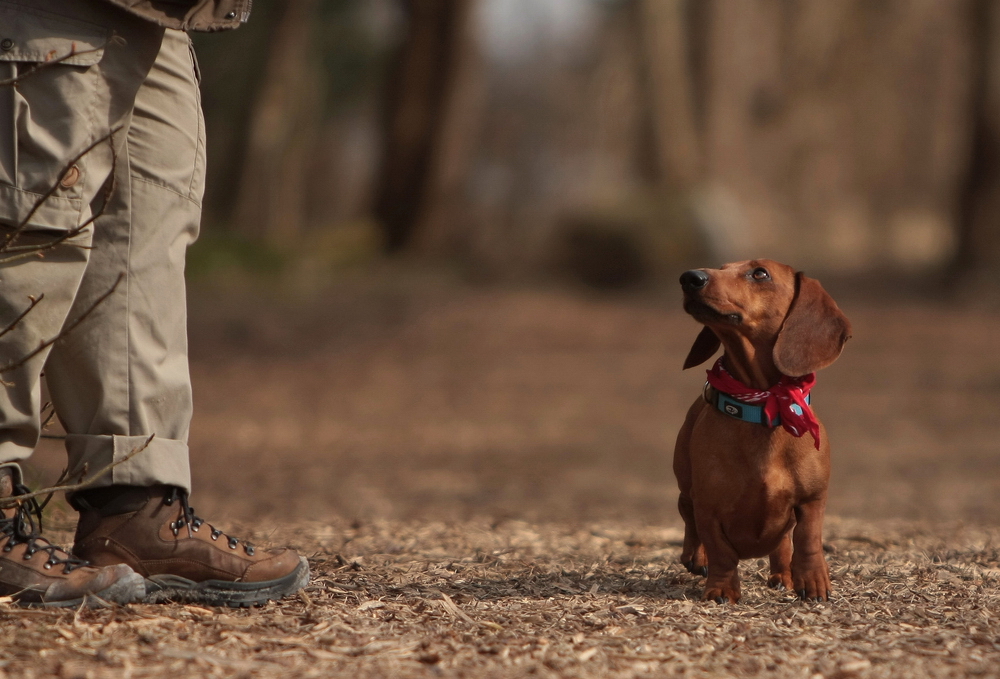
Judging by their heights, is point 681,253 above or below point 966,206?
below

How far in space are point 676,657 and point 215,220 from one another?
14940 mm

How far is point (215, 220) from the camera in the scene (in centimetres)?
1627

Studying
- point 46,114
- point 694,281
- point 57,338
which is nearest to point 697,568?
point 694,281

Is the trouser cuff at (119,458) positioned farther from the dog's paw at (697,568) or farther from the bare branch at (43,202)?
the dog's paw at (697,568)

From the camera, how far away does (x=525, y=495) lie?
6523mm

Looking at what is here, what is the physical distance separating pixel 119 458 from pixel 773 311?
69.0 inches

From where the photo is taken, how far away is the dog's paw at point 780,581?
9.90 ft

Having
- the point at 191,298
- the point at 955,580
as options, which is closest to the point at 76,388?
the point at 955,580

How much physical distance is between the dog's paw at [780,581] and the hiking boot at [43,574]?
5.67 feet

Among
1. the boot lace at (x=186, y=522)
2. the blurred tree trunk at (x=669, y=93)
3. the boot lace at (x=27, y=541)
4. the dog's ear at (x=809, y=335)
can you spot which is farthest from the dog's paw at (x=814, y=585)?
the blurred tree trunk at (x=669, y=93)

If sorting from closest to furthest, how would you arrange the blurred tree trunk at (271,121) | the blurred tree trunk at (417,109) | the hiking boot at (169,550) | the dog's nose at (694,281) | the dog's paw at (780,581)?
→ the hiking boot at (169,550) < the dog's nose at (694,281) < the dog's paw at (780,581) < the blurred tree trunk at (417,109) < the blurred tree trunk at (271,121)

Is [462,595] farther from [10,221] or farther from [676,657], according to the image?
[10,221]

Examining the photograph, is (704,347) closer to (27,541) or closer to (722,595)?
(722,595)

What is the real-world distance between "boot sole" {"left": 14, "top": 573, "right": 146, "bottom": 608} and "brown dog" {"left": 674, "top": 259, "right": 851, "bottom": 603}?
144cm
